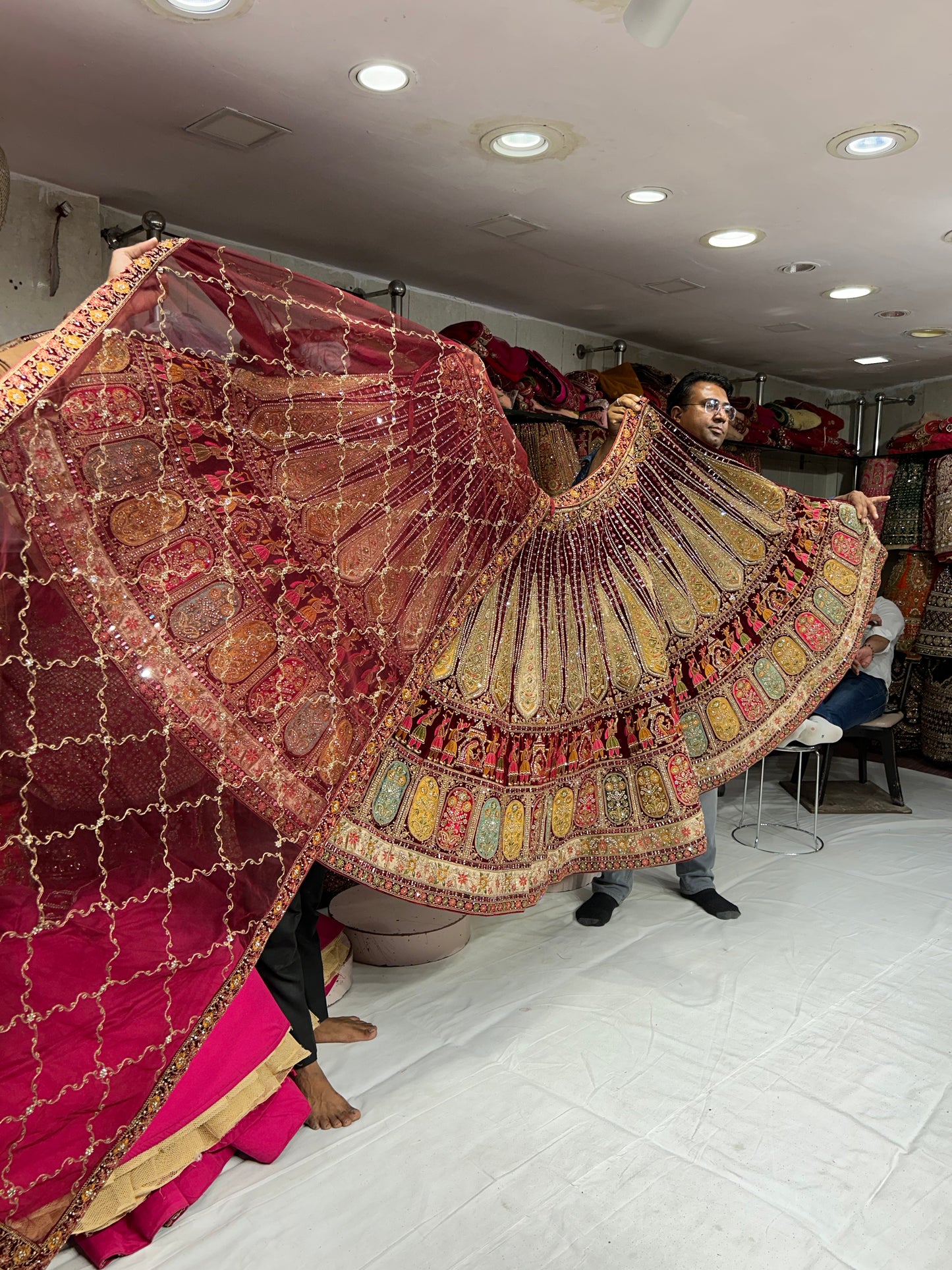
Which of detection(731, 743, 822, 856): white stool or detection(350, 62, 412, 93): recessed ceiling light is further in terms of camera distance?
detection(731, 743, 822, 856): white stool

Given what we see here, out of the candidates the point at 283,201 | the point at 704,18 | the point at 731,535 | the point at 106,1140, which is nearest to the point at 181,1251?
the point at 106,1140

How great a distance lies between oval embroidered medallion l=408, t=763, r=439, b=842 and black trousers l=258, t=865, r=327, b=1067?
0.61 ft

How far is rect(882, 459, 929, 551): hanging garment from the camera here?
4.83 metres

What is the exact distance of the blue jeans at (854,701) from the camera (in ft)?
11.8

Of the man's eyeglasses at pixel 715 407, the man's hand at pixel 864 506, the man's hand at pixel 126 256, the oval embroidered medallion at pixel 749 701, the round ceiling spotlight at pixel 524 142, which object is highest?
the round ceiling spotlight at pixel 524 142

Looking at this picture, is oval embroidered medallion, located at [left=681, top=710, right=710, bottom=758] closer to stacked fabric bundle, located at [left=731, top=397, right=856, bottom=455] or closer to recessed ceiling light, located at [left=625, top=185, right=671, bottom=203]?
recessed ceiling light, located at [left=625, top=185, right=671, bottom=203]

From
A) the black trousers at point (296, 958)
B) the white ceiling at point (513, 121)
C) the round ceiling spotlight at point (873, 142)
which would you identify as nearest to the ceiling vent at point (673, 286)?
the white ceiling at point (513, 121)

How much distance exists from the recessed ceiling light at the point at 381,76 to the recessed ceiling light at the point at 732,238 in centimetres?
126

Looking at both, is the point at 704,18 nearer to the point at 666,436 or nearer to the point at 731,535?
the point at 666,436

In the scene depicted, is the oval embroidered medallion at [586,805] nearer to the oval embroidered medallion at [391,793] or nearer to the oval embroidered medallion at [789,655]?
the oval embroidered medallion at [391,793]

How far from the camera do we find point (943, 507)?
4656mm

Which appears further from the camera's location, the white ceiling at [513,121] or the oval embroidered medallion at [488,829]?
the oval embroidered medallion at [488,829]

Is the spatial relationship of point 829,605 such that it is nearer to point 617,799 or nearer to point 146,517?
point 617,799

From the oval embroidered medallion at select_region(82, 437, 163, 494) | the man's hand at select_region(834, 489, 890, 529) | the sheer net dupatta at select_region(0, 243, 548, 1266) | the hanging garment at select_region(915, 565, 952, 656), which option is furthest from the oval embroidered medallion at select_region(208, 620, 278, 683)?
the hanging garment at select_region(915, 565, 952, 656)
